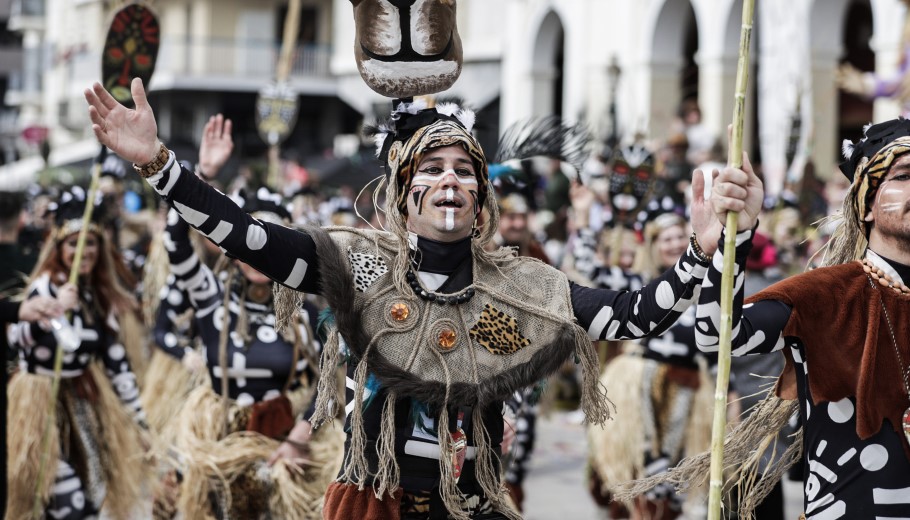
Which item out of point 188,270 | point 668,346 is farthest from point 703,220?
point 668,346

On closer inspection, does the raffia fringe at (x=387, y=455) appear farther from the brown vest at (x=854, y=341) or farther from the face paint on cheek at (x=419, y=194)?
the brown vest at (x=854, y=341)

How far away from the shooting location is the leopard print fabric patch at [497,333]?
12.9ft

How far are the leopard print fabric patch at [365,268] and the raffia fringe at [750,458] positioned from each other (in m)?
0.97

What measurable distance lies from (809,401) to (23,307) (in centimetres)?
352

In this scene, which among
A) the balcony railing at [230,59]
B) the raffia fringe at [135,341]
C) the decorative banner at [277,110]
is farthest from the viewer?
the balcony railing at [230,59]

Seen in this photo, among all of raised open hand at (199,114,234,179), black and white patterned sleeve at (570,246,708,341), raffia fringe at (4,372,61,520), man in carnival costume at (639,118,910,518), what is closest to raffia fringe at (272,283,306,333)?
black and white patterned sleeve at (570,246,708,341)

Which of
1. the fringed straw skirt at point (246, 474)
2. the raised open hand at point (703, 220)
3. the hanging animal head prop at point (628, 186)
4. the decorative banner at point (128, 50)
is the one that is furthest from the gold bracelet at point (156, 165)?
the hanging animal head prop at point (628, 186)

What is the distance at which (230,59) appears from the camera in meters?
38.9

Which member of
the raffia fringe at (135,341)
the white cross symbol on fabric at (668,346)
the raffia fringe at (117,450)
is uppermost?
the white cross symbol on fabric at (668,346)

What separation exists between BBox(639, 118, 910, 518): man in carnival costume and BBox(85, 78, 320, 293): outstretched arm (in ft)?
3.93

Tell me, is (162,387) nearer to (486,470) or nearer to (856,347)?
(486,470)

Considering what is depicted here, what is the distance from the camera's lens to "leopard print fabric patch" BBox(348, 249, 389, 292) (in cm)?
399

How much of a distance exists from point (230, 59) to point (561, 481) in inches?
1220

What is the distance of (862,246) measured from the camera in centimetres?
400
